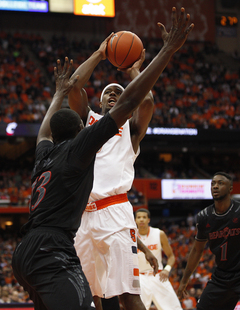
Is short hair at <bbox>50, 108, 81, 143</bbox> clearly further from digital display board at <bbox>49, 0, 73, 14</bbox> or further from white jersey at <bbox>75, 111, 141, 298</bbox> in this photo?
digital display board at <bbox>49, 0, 73, 14</bbox>

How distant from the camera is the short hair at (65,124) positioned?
266cm

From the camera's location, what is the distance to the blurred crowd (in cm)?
1884

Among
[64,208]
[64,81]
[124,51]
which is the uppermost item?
[124,51]

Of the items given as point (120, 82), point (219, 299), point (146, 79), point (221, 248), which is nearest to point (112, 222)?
point (146, 79)

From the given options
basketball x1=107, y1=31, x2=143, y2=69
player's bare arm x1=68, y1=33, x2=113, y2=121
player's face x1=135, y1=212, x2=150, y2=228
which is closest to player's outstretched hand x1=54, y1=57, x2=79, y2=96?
player's bare arm x1=68, y1=33, x2=113, y2=121

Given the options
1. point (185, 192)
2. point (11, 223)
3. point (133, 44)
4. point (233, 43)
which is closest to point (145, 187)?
point (185, 192)

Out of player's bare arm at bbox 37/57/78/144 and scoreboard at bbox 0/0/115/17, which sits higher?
scoreboard at bbox 0/0/115/17

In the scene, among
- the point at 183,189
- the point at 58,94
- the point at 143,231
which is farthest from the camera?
the point at 183,189

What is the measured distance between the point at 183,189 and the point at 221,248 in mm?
14578

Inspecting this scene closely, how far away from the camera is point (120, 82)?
70.4ft

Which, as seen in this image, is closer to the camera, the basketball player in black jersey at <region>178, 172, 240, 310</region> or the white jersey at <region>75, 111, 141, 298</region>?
the white jersey at <region>75, 111, 141, 298</region>

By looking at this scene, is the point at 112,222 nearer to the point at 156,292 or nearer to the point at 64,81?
the point at 64,81

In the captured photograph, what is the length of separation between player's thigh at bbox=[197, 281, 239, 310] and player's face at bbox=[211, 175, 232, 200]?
3.51 feet

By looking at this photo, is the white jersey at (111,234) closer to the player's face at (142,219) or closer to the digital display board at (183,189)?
the player's face at (142,219)
